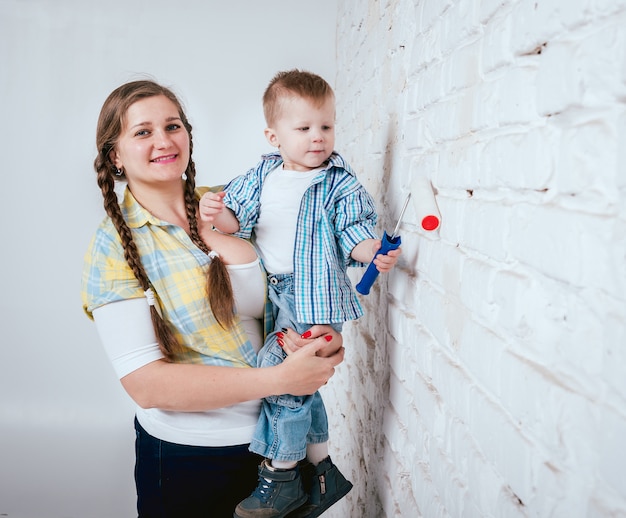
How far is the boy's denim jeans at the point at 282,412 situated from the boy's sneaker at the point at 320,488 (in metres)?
0.10

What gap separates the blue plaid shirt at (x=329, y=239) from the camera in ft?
5.09

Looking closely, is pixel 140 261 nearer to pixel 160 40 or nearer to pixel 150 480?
pixel 150 480

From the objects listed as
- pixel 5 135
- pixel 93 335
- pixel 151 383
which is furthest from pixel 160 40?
pixel 151 383

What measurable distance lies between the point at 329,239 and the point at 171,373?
0.54 m

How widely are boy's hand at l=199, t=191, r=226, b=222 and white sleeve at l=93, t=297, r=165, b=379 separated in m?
0.29

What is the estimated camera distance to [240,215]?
67.0 inches

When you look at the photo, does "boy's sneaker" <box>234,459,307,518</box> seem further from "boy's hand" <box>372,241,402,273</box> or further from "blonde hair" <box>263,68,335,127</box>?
"blonde hair" <box>263,68,335,127</box>

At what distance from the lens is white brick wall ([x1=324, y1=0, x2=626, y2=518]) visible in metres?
0.61

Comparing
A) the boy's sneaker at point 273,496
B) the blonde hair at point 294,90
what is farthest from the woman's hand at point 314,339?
the blonde hair at point 294,90

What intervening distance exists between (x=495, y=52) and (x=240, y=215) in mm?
977

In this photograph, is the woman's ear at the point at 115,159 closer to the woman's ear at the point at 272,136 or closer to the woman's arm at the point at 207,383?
the woman's ear at the point at 272,136

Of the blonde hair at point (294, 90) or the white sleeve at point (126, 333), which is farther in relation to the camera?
the blonde hair at point (294, 90)

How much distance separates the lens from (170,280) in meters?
1.51

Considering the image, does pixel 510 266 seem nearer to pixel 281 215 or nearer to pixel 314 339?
pixel 314 339
